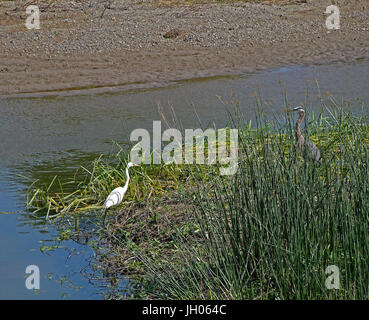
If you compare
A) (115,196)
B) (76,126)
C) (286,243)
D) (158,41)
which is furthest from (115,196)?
Answer: (158,41)

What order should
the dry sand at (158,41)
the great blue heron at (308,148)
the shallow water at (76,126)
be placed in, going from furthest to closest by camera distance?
the dry sand at (158,41) → the shallow water at (76,126) → the great blue heron at (308,148)

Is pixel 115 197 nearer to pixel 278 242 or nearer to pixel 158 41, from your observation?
pixel 278 242

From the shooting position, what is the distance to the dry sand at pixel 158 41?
11.9 meters

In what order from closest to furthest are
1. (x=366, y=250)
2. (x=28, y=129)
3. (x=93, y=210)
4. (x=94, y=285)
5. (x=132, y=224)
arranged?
(x=366, y=250) < (x=94, y=285) < (x=132, y=224) < (x=93, y=210) < (x=28, y=129)

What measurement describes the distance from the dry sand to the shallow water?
0.57m

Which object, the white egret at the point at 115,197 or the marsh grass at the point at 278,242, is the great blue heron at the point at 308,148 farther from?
the white egret at the point at 115,197

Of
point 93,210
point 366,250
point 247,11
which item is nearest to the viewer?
point 366,250

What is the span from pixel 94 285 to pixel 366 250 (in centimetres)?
210

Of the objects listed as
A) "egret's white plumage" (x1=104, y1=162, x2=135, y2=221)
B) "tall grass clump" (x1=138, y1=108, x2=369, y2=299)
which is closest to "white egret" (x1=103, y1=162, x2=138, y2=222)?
"egret's white plumage" (x1=104, y1=162, x2=135, y2=221)

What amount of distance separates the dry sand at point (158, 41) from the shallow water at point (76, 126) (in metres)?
0.57

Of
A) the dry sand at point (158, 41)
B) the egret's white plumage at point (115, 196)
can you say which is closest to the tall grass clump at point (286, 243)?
the egret's white plumage at point (115, 196)
